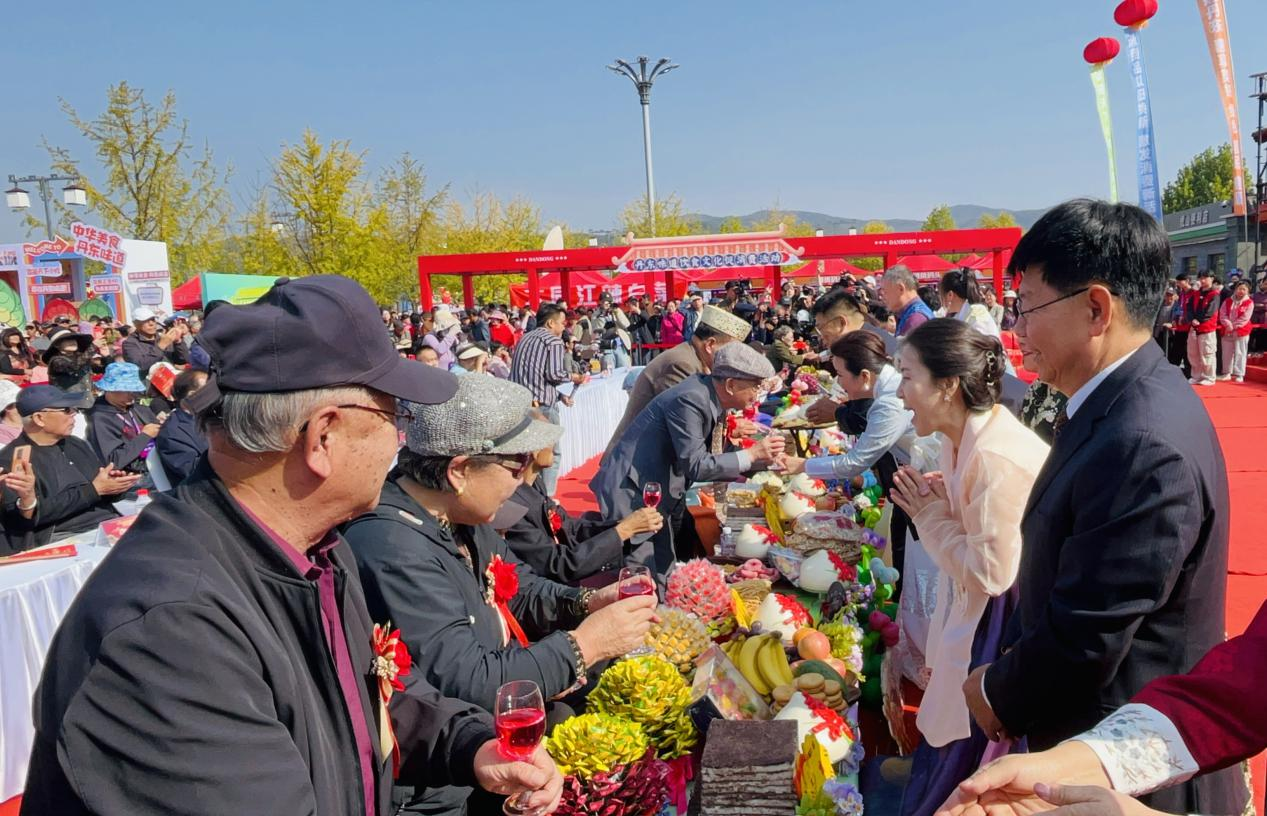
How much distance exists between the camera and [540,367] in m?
8.05

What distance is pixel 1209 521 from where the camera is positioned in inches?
64.2

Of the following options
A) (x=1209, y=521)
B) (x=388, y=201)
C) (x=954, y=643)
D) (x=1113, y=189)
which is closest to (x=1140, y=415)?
(x=1209, y=521)

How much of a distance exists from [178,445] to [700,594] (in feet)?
12.2

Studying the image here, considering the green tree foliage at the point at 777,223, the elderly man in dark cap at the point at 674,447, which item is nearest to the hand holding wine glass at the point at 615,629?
the elderly man in dark cap at the point at 674,447

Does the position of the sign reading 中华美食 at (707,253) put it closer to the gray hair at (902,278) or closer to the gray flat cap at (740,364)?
the gray hair at (902,278)

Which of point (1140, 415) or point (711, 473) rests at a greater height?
point (1140, 415)

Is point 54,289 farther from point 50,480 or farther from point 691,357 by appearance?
point 691,357

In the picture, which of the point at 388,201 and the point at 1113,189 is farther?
the point at 388,201

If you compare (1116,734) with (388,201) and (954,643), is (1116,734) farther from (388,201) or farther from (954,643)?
(388,201)

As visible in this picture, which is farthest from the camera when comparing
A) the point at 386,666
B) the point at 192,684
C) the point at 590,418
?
the point at 590,418

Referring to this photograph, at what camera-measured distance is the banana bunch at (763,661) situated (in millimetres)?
2762

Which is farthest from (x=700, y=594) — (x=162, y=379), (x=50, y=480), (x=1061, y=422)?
(x=162, y=379)

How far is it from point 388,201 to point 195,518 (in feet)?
125

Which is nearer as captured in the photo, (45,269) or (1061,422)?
(1061,422)
